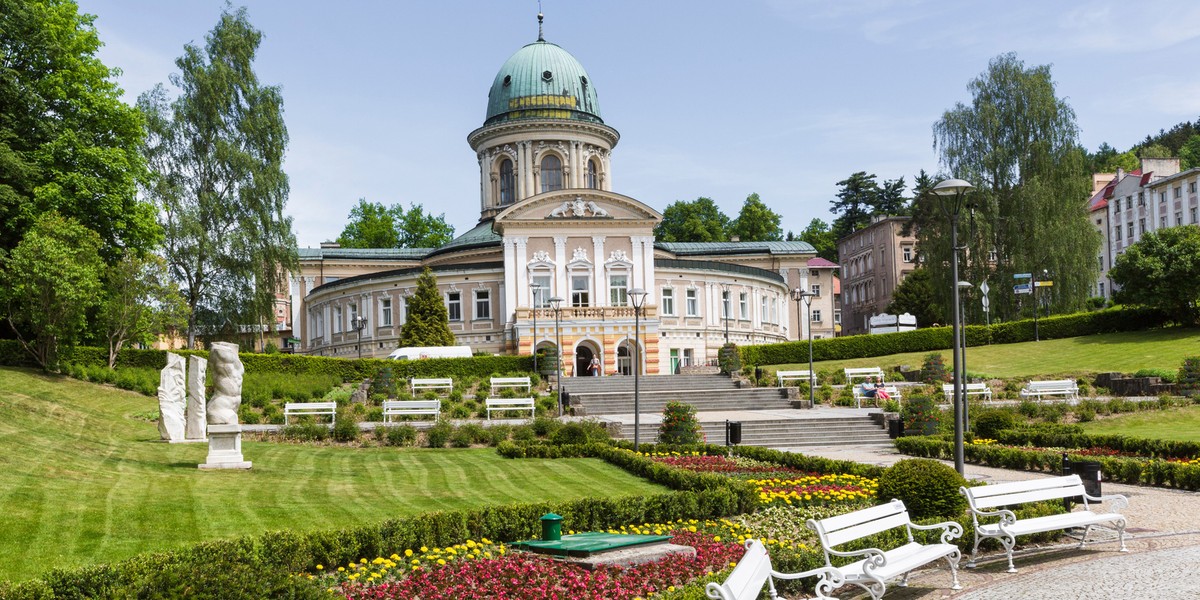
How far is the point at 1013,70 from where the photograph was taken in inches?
2263

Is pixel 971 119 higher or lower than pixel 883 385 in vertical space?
higher

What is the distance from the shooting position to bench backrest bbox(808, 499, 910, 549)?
10438 millimetres

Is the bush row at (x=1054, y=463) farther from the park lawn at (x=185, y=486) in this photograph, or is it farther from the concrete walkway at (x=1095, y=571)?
the park lawn at (x=185, y=486)

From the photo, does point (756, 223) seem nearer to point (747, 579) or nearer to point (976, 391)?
point (976, 391)

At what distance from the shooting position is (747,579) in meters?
7.88

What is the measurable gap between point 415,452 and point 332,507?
10748 millimetres

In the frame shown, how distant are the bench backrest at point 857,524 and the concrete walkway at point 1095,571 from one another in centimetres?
66

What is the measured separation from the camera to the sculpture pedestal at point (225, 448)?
1891cm

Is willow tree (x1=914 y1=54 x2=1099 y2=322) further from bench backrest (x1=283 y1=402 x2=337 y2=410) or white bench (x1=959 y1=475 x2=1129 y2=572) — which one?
white bench (x1=959 y1=475 x2=1129 y2=572)

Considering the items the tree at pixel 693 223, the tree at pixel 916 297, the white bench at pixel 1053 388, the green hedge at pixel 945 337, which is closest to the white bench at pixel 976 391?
the white bench at pixel 1053 388

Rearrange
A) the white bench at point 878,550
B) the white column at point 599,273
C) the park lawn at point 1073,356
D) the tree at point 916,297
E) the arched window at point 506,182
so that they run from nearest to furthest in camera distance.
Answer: the white bench at point 878,550, the park lawn at point 1073,356, the white column at point 599,273, the arched window at point 506,182, the tree at point 916,297

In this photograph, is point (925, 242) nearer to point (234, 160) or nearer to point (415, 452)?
point (234, 160)

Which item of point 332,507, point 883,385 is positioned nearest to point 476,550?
point 332,507

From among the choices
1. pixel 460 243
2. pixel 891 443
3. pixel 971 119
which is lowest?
pixel 891 443
